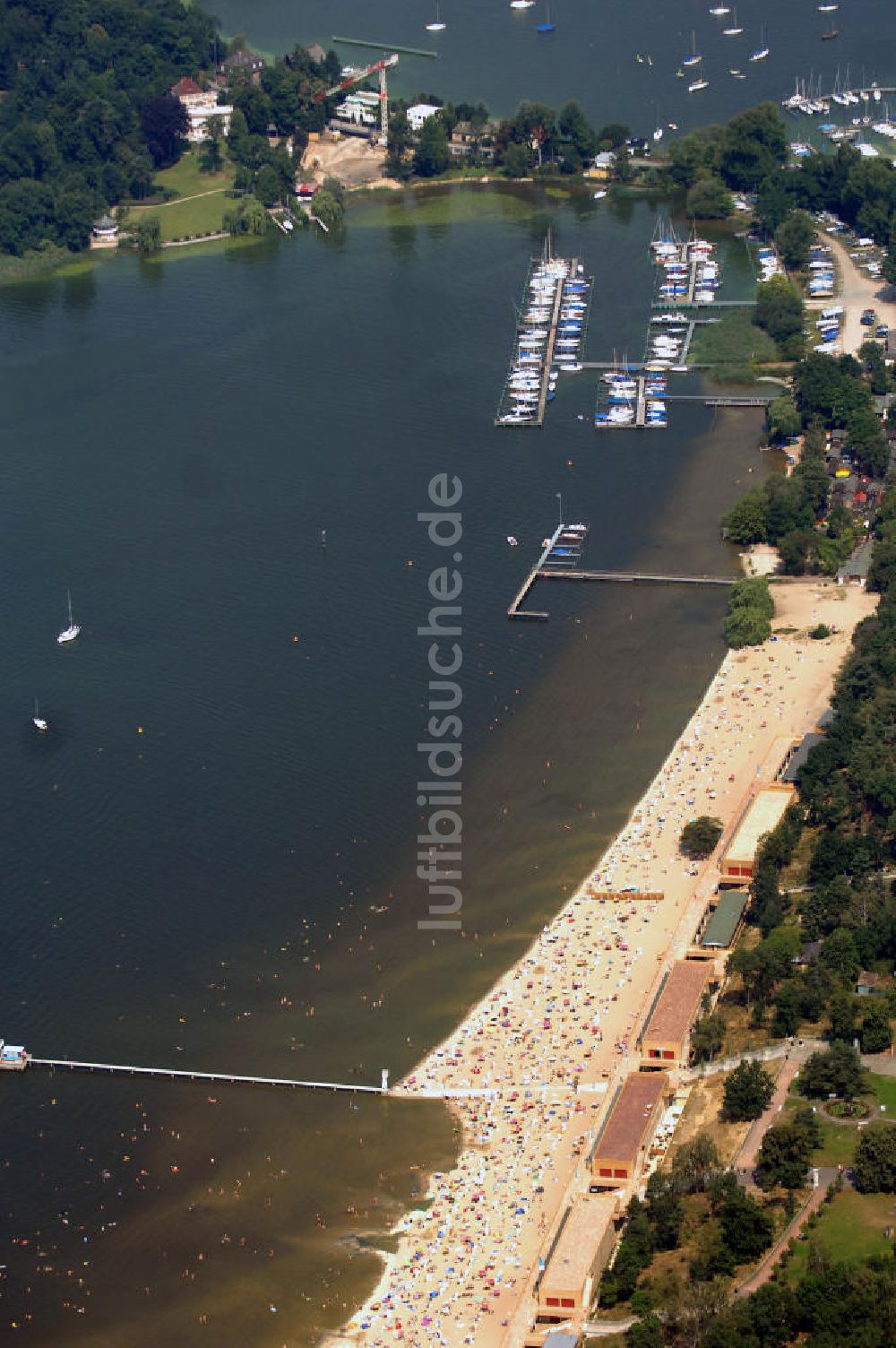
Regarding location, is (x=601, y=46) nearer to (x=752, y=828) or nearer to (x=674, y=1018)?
(x=752, y=828)

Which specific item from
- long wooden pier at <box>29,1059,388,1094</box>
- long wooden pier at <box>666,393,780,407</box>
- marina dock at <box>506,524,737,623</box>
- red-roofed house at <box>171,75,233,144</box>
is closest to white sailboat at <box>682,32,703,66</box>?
red-roofed house at <box>171,75,233,144</box>

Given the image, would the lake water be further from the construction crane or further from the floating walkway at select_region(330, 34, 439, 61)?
the floating walkway at select_region(330, 34, 439, 61)

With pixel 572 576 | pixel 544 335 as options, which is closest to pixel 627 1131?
pixel 572 576

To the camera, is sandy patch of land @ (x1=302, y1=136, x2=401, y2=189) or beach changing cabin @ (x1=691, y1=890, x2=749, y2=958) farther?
sandy patch of land @ (x1=302, y1=136, x2=401, y2=189)

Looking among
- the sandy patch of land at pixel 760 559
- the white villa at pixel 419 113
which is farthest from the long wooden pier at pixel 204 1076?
the white villa at pixel 419 113

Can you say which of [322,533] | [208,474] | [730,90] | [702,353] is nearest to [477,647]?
[322,533]

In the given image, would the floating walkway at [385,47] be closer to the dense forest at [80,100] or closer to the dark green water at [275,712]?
the dense forest at [80,100]
